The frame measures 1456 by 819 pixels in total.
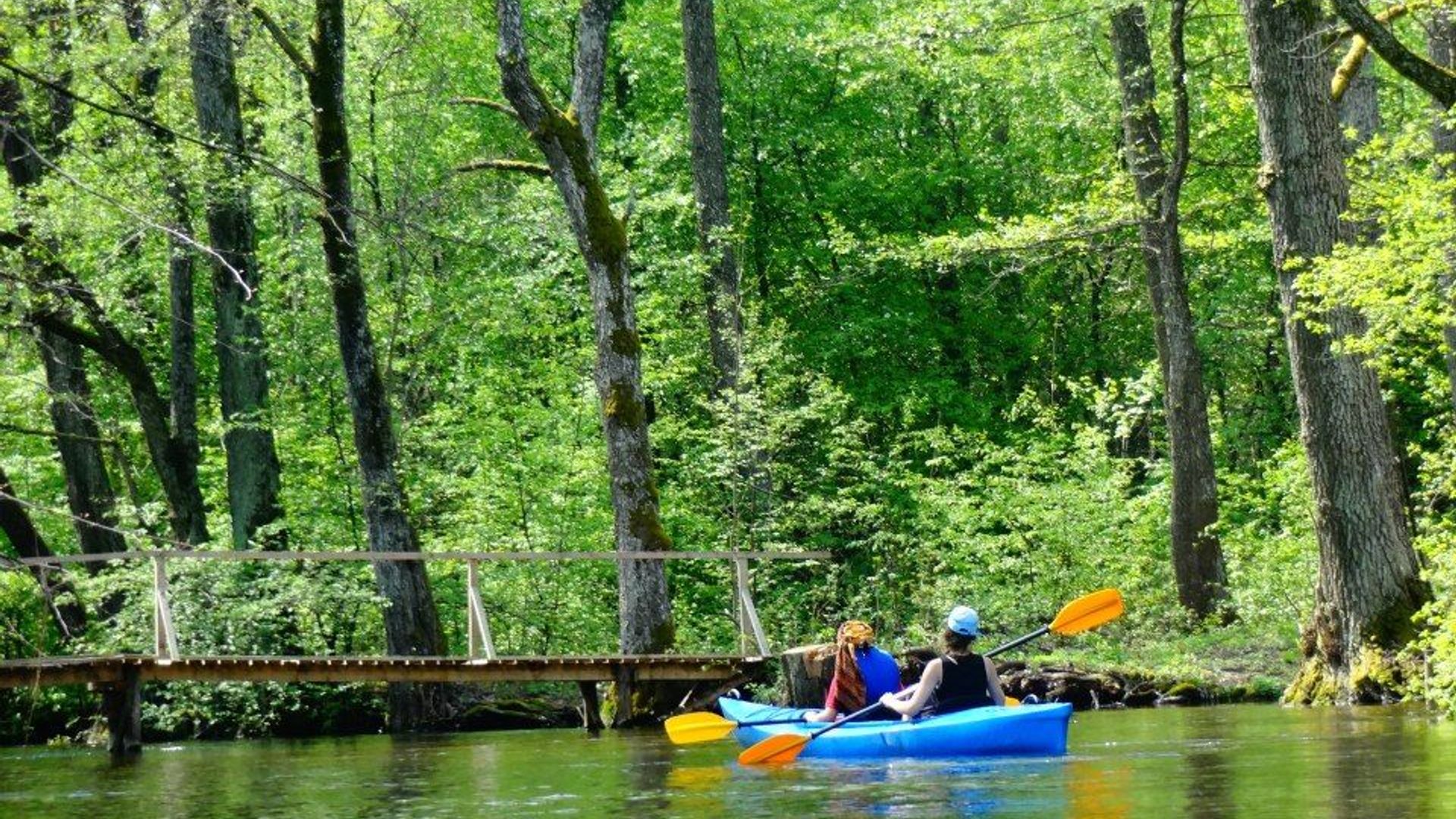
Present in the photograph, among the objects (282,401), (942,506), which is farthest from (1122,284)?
(282,401)

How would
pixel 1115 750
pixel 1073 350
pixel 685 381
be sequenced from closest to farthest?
pixel 1115 750
pixel 685 381
pixel 1073 350

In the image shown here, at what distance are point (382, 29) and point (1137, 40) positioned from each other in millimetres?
9410

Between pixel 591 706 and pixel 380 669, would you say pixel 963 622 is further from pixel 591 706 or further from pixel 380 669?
pixel 591 706

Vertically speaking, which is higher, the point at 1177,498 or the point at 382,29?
the point at 382,29

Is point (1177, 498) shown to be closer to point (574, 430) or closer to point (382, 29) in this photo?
point (574, 430)

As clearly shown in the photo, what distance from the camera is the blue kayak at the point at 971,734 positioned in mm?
11555

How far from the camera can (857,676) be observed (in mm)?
13336

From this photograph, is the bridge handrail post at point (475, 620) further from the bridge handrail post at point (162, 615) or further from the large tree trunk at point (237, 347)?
the large tree trunk at point (237, 347)

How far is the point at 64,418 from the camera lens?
23.0 meters

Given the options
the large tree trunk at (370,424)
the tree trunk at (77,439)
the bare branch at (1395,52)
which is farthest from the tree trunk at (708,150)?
the bare branch at (1395,52)

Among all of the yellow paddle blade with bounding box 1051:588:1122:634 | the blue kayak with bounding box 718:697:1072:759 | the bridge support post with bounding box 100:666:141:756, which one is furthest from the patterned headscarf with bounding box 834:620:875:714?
the bridge support post with bounding box 100:666:141:756

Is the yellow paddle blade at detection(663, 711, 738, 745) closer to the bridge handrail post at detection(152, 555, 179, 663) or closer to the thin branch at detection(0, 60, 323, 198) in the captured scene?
the bridge handrail post at detection(152, 555, 179, 663)

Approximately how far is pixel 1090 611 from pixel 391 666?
683cm

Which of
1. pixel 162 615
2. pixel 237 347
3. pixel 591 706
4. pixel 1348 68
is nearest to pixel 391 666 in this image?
pixel 162 615
